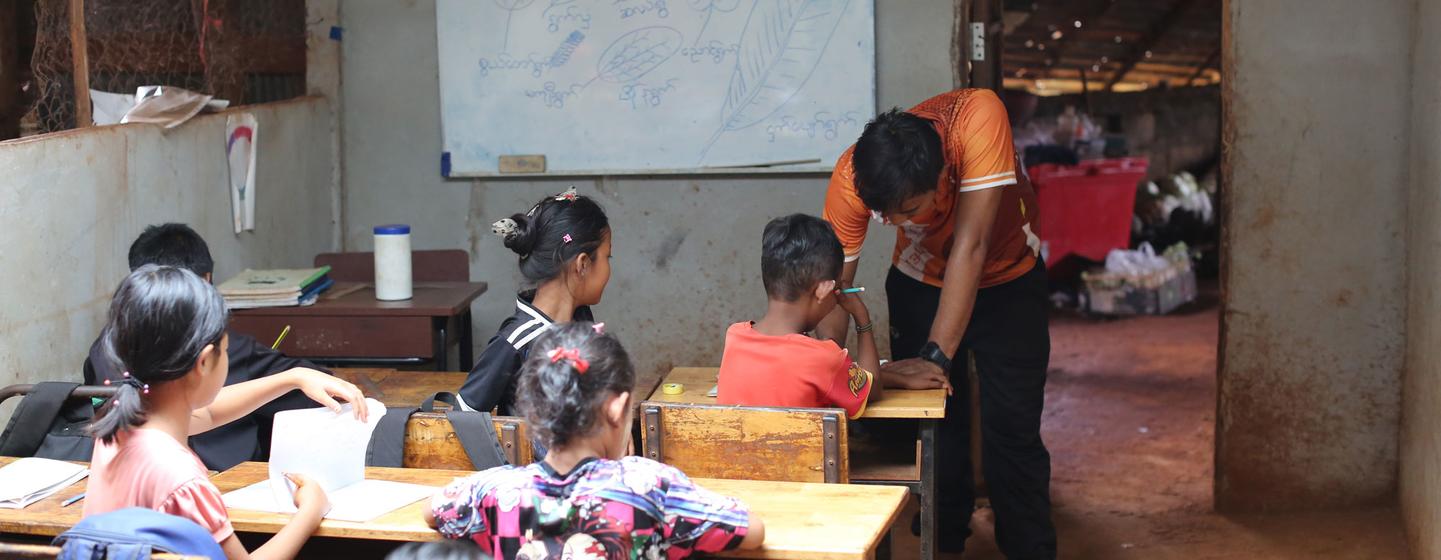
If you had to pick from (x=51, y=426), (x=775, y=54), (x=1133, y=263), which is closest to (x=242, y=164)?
(x=51, y=426)

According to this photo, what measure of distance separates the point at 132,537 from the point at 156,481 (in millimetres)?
243

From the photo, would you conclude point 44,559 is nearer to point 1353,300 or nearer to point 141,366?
point 141,366

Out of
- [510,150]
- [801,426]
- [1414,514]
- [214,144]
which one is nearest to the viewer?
[801,426]

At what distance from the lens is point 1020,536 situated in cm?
401

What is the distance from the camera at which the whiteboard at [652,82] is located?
5090mm

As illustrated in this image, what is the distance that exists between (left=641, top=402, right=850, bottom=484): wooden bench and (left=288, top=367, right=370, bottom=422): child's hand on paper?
2.08ft

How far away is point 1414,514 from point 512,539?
3293mm

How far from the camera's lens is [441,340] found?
4.48 meters

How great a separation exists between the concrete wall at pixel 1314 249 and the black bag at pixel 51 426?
11.8 feet

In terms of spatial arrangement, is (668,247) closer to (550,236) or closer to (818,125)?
(818,125)

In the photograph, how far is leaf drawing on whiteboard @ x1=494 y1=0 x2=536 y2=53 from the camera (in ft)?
17.4

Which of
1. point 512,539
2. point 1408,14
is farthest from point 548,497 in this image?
point 1408,14

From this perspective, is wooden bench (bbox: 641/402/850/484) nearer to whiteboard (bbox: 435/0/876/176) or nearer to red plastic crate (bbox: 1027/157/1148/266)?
whiteboard (bbox: 435/0/876/176)

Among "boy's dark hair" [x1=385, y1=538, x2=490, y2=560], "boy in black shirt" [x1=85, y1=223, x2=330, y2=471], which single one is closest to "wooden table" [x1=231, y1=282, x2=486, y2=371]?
"boy in black shirt" [x1=85, y1=223, x2=330, y2=471]
